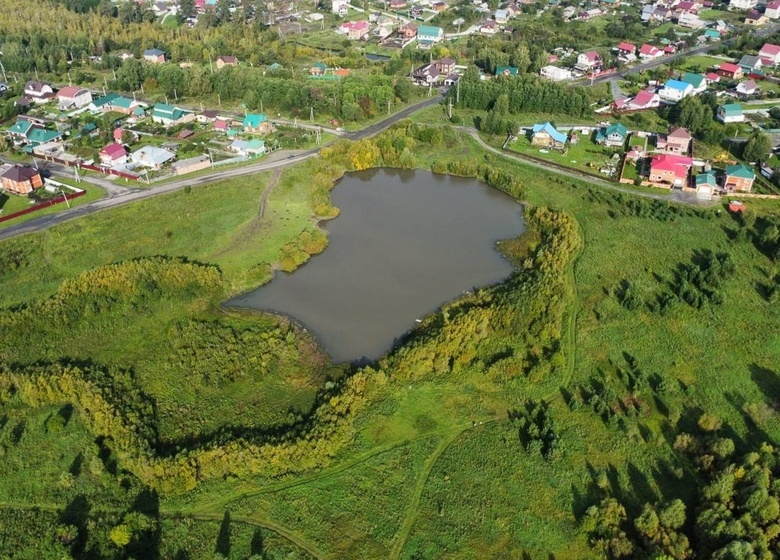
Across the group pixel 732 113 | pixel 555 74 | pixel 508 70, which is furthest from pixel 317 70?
pixel 732 113

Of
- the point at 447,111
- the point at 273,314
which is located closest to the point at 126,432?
the point at 273,314

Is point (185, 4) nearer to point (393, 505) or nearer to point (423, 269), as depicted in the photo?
point (423, 269)

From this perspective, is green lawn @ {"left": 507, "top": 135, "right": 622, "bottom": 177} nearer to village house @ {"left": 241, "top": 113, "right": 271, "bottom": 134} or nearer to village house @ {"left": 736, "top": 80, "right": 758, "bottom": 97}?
village house @ {"left": 736, "top": 80, "right": 758, "bottom": 97}

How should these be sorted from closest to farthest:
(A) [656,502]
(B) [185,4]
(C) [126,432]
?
(A) [656,502] < (C) [126,432] < (B) [185,4]

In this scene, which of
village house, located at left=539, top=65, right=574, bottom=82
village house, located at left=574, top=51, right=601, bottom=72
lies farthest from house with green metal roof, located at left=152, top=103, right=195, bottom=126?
village house, located at left=574, top=51, right=601, bottom=72

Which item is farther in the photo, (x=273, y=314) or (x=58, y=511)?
(x=273, y=314)

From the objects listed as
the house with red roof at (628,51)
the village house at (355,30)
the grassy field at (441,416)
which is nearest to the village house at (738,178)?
the grassy field at (441,416)

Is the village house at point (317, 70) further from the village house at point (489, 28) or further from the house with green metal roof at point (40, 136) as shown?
the village house at point (489, 28)
